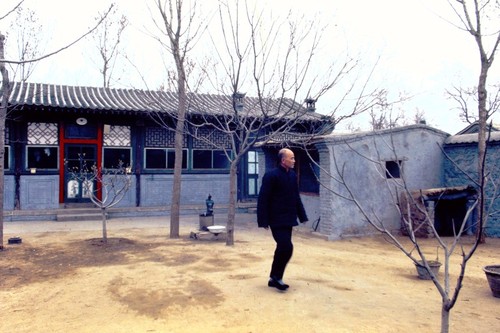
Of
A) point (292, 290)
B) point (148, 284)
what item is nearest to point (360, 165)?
point (292, 290)

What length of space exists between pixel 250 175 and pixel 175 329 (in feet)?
36.8

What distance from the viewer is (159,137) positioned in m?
13.3

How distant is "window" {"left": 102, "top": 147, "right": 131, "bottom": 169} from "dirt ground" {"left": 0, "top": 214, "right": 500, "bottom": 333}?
4.71 metres

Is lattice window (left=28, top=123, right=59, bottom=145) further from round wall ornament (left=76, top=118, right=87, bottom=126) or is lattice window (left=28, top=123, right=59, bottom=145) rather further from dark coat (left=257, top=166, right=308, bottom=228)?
dark coat (left=257, top=166, right=308, bottom=228)

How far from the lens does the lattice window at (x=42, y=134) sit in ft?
38.8

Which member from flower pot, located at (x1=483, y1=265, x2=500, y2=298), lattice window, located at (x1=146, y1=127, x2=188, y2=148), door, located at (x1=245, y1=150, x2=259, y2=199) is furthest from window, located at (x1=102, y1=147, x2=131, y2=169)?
flower pot, located at (x1=483, y1=265, x2=500, y2=298)

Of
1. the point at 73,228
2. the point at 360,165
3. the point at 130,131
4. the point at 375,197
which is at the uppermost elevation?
the point at 130,131

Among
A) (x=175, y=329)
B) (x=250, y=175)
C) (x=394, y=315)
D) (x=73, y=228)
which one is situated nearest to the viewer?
(x=175, y=329)

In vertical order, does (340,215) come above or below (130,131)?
below

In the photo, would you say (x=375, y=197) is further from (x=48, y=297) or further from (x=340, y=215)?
(x=48, y=297)

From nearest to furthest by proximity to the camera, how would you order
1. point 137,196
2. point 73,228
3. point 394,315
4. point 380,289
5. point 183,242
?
point 394,315
point 380,289
point 183,242
point 73,228
point 137,196

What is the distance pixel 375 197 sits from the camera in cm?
963

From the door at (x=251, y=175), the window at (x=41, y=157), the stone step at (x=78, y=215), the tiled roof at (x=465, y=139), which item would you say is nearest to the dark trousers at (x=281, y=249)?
the tiled roof at (x=465, y=139)

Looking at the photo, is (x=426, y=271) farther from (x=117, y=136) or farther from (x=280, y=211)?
(x=117, y=136)
